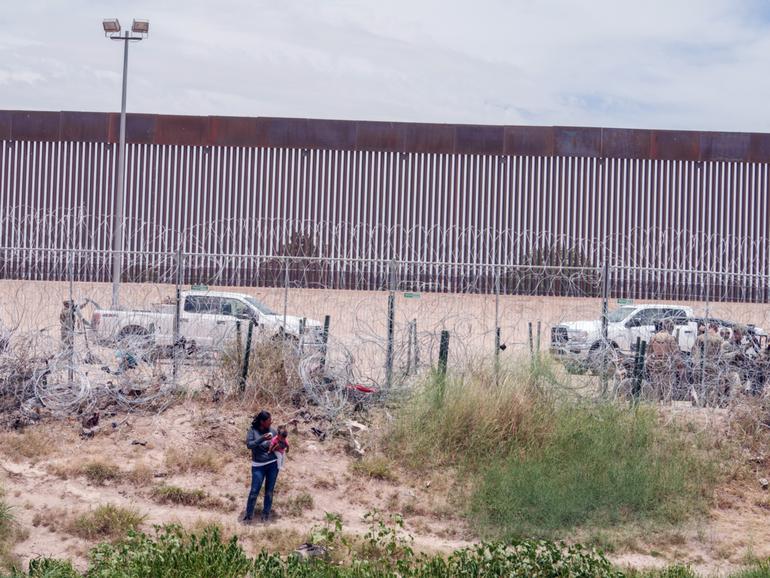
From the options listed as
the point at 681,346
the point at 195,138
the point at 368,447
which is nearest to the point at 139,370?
the point at 368,447

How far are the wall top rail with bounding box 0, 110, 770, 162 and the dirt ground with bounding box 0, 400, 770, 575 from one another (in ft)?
38.8

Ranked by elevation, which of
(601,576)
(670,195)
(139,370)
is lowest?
(601,576)

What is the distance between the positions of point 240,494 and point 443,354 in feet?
10.1

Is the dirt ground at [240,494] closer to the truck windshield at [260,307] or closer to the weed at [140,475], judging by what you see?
the weed at [140,475]

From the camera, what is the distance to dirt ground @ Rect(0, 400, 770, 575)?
923 centimetres

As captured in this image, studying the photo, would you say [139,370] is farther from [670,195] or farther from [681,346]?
[670,195]

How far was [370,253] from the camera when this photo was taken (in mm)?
19516

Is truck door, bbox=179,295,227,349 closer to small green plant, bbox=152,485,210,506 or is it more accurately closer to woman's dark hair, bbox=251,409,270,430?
small green plant, bbox=152,485,210,506

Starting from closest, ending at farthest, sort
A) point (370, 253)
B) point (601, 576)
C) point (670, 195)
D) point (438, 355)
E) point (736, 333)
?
point (601, 576)
point (438, 355)
point (736, 333)
point (370, 253)
point (670, 195)

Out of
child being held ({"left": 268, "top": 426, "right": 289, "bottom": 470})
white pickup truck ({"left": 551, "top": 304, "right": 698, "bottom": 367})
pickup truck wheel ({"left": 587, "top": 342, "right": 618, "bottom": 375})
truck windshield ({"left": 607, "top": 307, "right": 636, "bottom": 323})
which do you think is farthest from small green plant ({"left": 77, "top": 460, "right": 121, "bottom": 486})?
truck windshield ({"left": 607, "top": 307, "right": 636, "bottom": 323})

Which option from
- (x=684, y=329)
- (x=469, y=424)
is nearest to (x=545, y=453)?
(x=469, y=424)

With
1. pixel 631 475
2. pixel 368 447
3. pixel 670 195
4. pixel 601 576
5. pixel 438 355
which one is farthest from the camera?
pixel 670 195

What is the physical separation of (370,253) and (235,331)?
7.63 metres

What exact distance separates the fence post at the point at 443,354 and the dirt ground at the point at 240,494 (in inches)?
48.9
